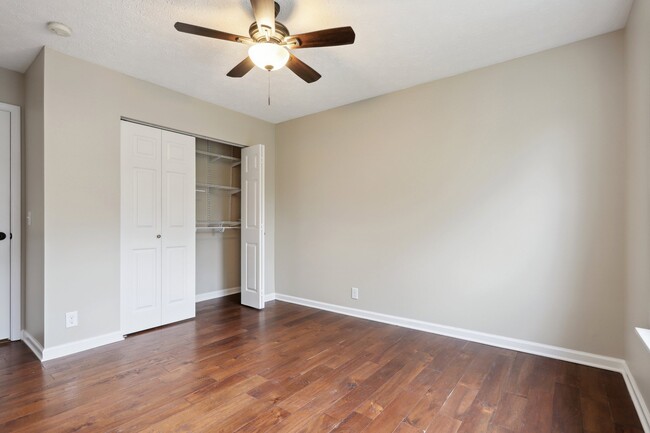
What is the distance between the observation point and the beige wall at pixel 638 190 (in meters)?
1.88

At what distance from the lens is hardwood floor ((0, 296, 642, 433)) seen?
73.1 inches

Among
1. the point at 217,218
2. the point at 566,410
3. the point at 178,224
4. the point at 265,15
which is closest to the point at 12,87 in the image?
the point at 178,224

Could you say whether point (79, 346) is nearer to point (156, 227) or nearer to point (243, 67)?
point (156, 227)

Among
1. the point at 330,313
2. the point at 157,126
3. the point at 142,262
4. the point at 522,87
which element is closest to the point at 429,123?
the point at 522,87

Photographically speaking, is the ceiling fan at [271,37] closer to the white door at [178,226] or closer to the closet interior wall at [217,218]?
the white door at [178,226]

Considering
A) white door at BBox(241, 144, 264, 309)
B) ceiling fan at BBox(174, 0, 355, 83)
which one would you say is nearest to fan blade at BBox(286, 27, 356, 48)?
ceiling fan at BBox(174, 0, 355, 83)

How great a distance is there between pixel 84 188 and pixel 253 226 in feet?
6.13

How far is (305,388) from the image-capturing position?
2.24 metres

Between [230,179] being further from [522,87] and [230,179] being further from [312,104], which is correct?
[522,87]

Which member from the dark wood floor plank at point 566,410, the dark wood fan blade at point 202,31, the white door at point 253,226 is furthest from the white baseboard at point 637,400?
the white door at point 253,226

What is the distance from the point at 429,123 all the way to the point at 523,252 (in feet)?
5.05

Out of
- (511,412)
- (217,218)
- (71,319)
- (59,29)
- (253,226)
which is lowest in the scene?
(511,412)

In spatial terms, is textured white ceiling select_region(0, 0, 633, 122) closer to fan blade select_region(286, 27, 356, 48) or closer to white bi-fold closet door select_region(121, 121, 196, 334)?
fan blade select_region(286, 27, 356, 48)

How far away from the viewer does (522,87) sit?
9.34 ft
